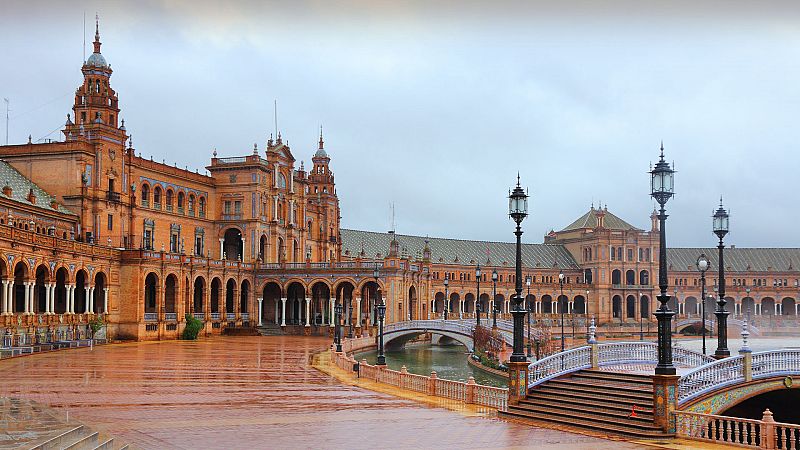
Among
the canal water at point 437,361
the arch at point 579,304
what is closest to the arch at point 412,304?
the canal water at point 437,361

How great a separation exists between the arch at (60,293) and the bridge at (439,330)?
2708 centimetres

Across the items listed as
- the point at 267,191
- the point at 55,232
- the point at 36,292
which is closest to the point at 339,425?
the point at 36,292

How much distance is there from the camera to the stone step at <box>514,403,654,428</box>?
23562 mm

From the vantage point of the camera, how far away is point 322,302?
300ft

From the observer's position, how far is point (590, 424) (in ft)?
78.9

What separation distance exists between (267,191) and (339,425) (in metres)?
70.6

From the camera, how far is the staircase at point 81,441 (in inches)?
677

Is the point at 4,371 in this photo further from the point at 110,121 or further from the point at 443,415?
the point at 110,121

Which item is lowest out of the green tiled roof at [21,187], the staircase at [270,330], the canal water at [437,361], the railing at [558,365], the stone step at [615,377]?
the canal water at [437,361]

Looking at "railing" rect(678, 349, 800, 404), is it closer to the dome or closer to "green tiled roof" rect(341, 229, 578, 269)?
the dome

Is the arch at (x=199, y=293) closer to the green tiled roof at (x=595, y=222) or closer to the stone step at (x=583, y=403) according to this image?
the stone step at (x=583, y=403)

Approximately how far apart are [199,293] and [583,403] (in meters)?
61.9

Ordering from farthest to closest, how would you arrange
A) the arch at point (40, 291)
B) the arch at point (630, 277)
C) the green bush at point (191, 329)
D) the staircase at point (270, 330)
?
the arch at point (630, 277) → the staircase at point (270, 330) → the green bush at point (191, 329) → the arch at point (40, 291)

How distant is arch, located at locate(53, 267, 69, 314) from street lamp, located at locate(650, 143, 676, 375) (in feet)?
159
